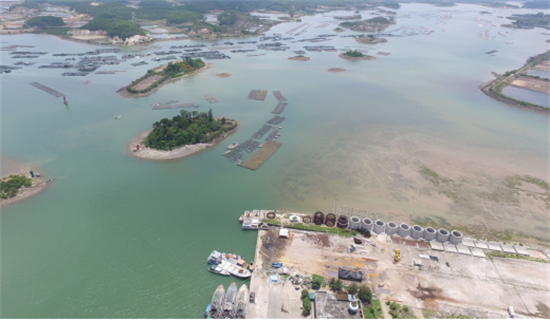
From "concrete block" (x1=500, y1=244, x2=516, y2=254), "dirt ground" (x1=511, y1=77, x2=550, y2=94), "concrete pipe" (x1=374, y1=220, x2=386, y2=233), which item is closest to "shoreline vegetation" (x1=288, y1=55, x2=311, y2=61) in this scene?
"dirt ground" (x1=511, y1=77, x2=550, y2=94)

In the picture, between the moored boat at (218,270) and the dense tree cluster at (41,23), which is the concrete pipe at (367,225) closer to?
the moored boat at (218,270)

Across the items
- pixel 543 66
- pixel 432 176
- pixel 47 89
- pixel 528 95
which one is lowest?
pixel 432 176

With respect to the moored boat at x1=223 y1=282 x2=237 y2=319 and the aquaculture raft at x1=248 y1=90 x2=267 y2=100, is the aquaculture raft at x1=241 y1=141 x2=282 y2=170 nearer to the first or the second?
the moored boat at x1=223 y1=282 x2=237 y2=319

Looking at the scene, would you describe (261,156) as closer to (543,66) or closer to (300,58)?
(300,58)

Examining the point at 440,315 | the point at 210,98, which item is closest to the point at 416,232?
the point at 440,315

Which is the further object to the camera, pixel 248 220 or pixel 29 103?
pixel 29 103

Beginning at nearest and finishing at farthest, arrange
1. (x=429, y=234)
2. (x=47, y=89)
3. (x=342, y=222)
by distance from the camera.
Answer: (x=429, y=234), (x=342, y=222), (x=47, y=89)

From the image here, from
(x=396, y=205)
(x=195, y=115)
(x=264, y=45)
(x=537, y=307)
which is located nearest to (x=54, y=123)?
(x=195, y=115)

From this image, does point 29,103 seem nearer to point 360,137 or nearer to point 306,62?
point 360,137
